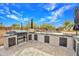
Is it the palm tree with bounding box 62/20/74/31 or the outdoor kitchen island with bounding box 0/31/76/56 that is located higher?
the palm tree with bounding box 62/20/74/31

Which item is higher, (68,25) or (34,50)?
(68,25)

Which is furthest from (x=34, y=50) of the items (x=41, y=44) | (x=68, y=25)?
(x=68, y=25)

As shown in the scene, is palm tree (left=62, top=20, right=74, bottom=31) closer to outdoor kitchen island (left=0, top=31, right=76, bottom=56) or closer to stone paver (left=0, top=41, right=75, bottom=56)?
outdoor kitchen island (left=0, top=31, right=76, bottom=56)

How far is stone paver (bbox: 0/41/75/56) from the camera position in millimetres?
1707

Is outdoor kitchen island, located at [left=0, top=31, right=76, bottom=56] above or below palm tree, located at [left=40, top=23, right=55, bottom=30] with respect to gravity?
below

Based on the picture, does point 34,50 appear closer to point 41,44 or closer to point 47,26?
point 41,44

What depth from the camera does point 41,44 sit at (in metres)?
1.75

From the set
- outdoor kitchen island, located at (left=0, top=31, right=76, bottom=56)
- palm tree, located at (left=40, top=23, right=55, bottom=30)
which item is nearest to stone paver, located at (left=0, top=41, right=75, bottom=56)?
outdoor kitchen island, located at (left=0, top=31, right=76, bottom=56)

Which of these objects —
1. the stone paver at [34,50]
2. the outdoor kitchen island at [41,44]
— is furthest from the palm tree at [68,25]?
the stone paver at [34,50]

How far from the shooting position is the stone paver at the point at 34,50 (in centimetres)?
171

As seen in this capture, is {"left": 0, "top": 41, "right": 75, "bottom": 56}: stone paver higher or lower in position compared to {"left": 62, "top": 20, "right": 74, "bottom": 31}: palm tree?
lower

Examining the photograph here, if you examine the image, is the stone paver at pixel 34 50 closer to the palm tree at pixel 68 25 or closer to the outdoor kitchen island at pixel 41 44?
the outdoor kitchen island at pixel 41 44

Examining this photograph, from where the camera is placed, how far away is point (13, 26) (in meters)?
Answer: 1.73

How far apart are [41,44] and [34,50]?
0.32 feet
